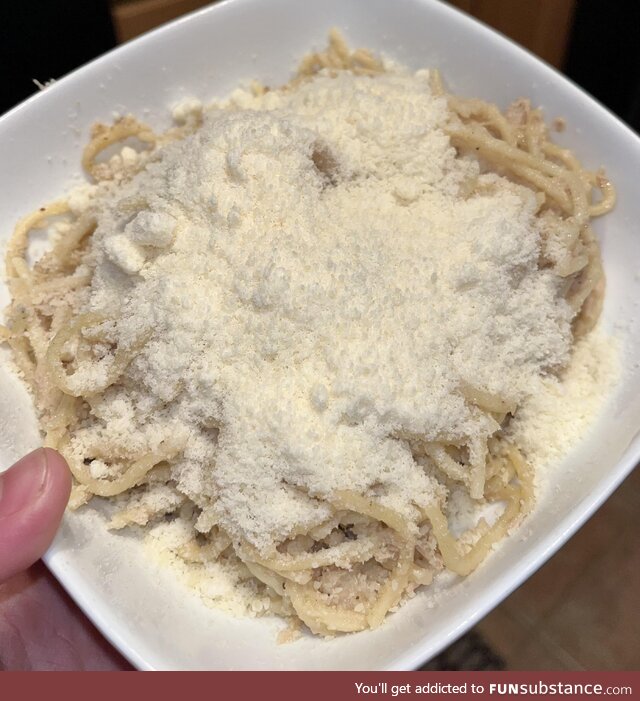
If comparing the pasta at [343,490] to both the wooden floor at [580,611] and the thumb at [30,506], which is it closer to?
the thumb at [30,506]

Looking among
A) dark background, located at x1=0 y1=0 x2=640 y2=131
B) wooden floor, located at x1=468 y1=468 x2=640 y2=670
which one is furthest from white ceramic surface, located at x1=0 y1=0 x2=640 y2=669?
wooden floor, located at x1=468 y1=468 x2=640 y2=670

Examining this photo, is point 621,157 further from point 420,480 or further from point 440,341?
point 420,480

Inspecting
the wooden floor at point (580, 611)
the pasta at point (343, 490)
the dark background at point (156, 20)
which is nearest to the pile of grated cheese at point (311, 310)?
the pasta at point (343, 490)

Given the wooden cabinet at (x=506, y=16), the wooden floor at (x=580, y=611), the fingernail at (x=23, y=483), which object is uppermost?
the wooden cabinet at (x=506, y=16)

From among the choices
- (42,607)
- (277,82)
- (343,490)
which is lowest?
(42,607)

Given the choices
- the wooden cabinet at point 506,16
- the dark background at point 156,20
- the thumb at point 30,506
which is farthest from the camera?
the wooden cabinet at point 506,16

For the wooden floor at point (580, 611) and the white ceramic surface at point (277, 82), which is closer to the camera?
the white ceramic surface at point (277, 82)

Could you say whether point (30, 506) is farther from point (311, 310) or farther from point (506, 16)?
point (506, 16)

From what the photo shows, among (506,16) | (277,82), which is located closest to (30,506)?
(277,82)
